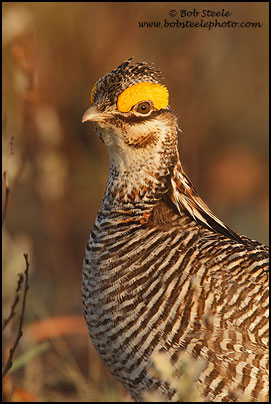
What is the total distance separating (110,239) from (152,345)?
0.47m

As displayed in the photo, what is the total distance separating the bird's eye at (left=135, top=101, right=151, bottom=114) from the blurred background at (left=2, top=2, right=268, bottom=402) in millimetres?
1891

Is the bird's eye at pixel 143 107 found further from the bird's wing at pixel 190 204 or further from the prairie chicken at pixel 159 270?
the bird's wing at pixel 190 204

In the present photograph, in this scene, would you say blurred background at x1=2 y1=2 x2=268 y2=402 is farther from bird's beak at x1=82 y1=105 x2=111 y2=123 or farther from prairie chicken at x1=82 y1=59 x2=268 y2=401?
bird's beak at x1=82 y1=105 x2=111 y2=123

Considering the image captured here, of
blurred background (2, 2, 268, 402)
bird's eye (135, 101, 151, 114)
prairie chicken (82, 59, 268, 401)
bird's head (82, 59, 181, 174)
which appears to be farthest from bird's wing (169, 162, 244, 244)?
blurred background (2, 2, 268, 402)

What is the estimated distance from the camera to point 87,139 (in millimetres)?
7547

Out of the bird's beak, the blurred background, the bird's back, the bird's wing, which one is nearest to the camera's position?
the bird's back

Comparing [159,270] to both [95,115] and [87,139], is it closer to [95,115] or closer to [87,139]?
[95,115]

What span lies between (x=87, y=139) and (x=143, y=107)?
4769mm

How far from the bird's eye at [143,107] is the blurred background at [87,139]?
189 cm

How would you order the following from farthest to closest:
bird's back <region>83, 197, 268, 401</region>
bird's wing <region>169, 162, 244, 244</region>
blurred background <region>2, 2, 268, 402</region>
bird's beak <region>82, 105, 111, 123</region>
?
blurred background <region>2, 2, 268, 402</region> < bird's wing <region>169, 162, 244, 244</region> < bird's beak <region>82, 105, 111, 123</region> < bird's back <region>83, 197, 268, 401</region>

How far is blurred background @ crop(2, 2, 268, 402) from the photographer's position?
16.3 ft

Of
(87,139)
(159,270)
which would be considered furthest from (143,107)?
(87,139)

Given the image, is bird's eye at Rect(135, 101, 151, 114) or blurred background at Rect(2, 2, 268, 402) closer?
bird's eye at Rect(135, 101, 151, 114)

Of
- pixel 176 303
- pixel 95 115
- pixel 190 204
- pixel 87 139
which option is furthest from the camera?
pixel 87 139
